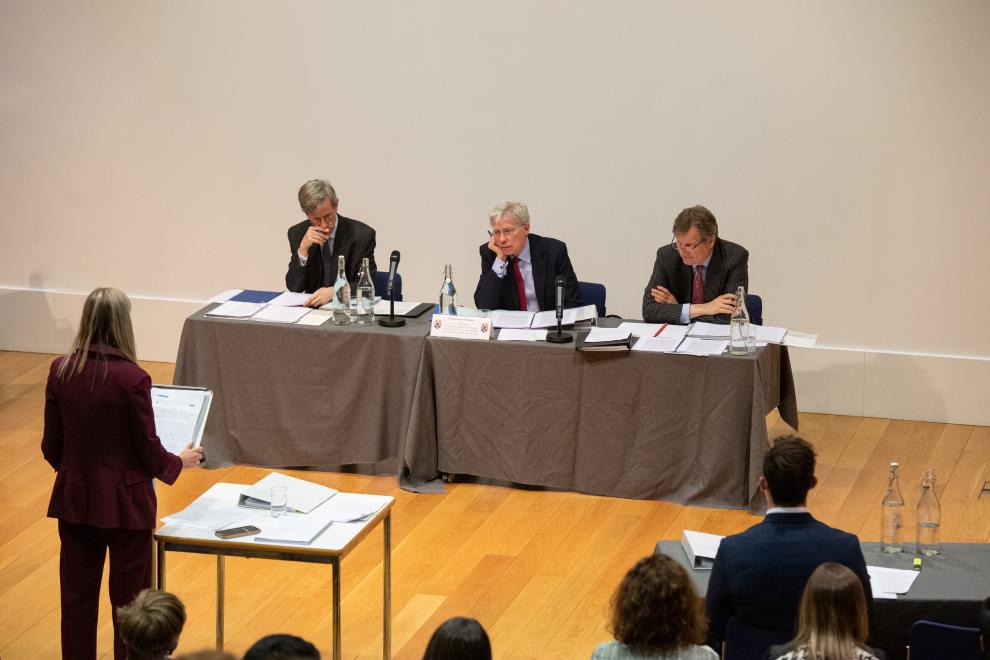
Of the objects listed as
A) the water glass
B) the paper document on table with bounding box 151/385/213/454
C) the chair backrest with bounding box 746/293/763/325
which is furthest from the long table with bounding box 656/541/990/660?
the chair backrest with bounding box 746/293/763/325

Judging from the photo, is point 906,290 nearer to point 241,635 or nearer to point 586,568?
point 586,568

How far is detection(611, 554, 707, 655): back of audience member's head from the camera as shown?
2.68m

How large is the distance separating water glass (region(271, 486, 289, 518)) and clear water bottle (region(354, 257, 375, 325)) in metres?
2.29

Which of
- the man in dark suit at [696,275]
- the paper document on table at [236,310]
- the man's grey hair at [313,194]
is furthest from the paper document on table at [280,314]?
the man in dark suit at [696,275]

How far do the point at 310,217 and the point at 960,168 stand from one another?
11.5ft

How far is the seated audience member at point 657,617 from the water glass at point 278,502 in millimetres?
1383

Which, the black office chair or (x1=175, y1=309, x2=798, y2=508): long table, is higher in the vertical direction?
the black office chair

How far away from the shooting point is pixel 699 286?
612 centimetres

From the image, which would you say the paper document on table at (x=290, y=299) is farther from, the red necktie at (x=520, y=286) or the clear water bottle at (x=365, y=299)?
the red necktie at (x=520, y=286)

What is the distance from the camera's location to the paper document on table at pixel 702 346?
5.54 metres

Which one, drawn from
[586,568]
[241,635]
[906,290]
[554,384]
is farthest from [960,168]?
[241,635]

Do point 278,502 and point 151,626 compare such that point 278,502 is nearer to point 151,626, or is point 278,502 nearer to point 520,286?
point 151,626

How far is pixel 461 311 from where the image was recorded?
239 inches

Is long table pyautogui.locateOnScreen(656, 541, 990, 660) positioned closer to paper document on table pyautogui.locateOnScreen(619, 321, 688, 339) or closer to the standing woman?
the standing woman
